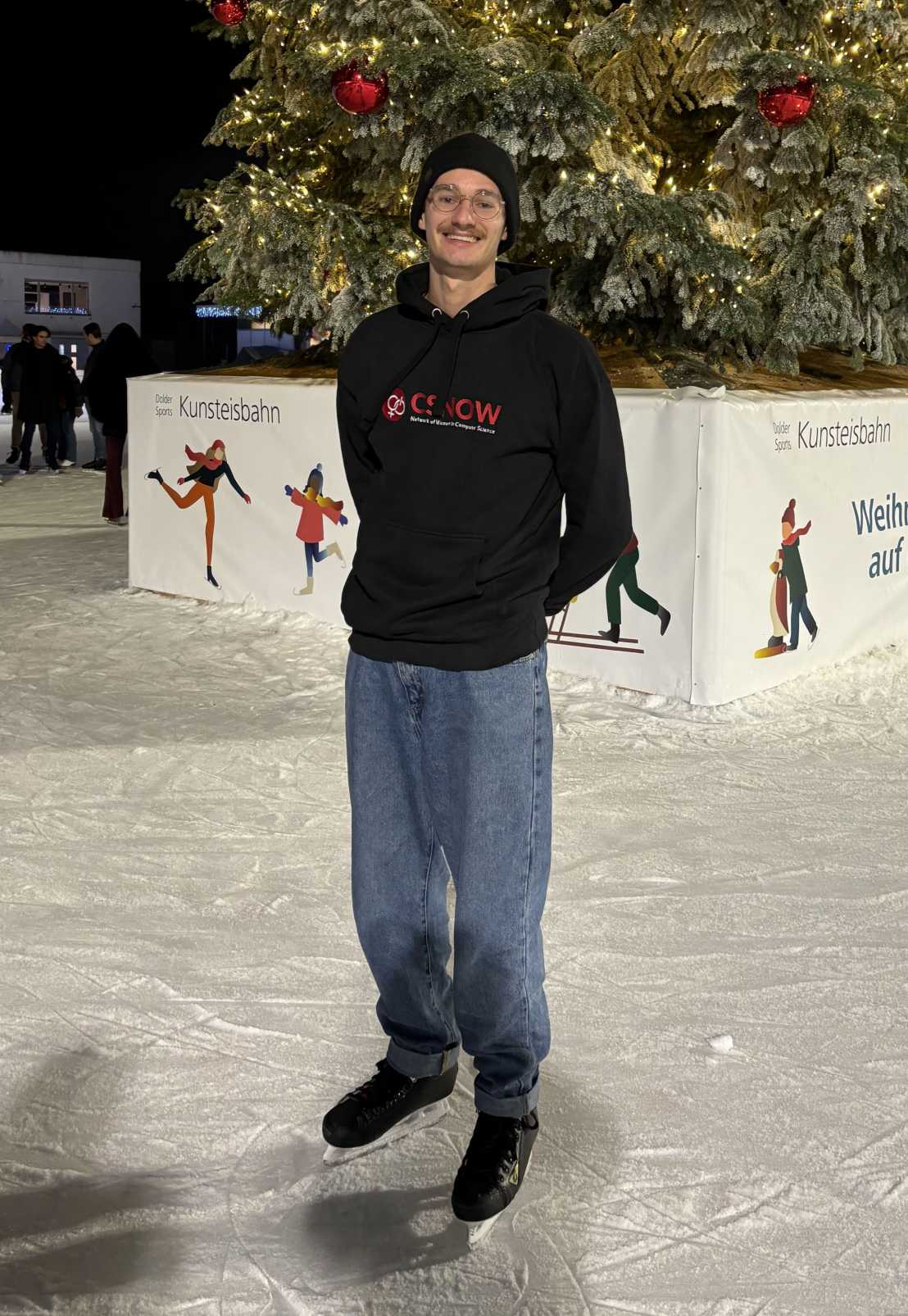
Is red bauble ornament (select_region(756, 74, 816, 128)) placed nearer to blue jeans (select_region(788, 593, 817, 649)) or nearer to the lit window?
blue jeans (select_region(788, 593, 817, 649))

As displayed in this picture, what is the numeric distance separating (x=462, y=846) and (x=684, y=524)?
3.63m

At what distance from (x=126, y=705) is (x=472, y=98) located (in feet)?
11.8

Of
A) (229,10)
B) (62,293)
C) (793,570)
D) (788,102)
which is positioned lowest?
(793,570)

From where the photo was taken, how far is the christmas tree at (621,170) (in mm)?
7078

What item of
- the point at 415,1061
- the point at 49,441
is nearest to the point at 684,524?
the point at 415,1061

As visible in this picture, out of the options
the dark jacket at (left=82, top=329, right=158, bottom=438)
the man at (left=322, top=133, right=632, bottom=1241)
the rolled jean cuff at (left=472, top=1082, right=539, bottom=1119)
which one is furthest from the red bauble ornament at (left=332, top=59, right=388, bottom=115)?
the rolled jean cuff at (left=472, top=1082, right=539, bottom=1119)

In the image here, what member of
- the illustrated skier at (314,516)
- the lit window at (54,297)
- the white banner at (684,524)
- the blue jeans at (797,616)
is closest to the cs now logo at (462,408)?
the white banner at (684,524)

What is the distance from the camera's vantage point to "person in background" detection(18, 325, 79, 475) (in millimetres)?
14414

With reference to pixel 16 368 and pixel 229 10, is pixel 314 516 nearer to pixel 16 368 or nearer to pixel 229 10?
pixel 229 10

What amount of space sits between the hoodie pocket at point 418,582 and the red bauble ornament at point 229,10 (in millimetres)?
7064

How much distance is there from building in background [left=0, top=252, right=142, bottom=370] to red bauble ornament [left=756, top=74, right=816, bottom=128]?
30679 mm

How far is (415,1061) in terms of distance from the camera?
2598mm

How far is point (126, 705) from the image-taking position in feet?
19.2

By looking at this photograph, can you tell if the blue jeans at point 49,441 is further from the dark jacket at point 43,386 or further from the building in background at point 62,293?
the building in background at point 62,293
